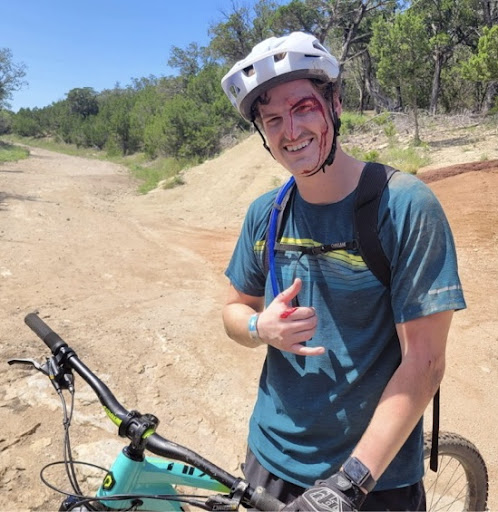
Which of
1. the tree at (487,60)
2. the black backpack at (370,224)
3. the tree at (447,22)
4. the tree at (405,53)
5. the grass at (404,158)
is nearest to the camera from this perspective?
the black backpack at (370,224)

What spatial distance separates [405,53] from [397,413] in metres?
15.2

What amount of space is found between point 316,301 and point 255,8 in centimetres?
3253

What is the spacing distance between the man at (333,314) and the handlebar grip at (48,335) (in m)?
0.57

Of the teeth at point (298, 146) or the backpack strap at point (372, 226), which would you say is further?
the teeth at point (298, 146)

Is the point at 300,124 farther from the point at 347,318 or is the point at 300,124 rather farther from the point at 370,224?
the point at 347,318

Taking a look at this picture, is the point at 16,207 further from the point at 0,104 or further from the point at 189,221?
the point at 0,104

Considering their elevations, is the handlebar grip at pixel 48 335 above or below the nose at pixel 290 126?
below

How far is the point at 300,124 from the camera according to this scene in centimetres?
148

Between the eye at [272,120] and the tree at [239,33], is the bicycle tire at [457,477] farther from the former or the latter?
the tree at [239,33]

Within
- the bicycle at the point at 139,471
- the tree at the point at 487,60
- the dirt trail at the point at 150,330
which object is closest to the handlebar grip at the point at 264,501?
the bicycle at the point at 139,471

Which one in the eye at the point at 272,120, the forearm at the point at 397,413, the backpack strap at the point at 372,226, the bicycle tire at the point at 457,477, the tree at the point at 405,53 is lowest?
the bicycle tire at the point at 457,477

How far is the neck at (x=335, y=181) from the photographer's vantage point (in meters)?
1.43

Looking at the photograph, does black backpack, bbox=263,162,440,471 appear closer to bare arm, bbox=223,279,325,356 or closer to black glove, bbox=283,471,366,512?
bare arm, bbox=223,279,325,356

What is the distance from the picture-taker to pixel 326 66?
148 centimetres
